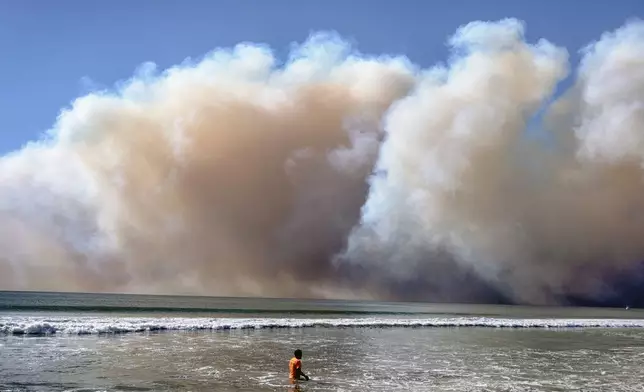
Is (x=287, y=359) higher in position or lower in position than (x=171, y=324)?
lower

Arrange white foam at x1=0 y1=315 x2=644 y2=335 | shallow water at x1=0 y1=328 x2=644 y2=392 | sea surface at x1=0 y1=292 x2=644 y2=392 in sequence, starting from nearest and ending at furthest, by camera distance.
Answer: shallow water at x1=0 y1=328 x2=644 y2=392 < sea surface at x1=0 y1=292 x2=644 y2=392 < white foam at x1=0 y1=315 x2=644 y2=335

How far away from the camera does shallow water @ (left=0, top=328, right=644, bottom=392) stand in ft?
63.1

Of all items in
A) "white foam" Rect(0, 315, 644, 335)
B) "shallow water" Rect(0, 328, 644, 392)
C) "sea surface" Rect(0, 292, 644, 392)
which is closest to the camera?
"shallow water" Rect(0, 328, 644, 392)

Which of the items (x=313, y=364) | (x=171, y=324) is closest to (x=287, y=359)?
(x=313, y=364)

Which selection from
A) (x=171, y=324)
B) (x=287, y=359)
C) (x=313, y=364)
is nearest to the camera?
(x=313, y=364)

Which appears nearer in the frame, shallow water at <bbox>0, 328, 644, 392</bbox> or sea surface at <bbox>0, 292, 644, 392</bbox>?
shallow water at <bbox>0, 328, 644, 392</bbox>

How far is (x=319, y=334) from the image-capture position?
40969 millimetres

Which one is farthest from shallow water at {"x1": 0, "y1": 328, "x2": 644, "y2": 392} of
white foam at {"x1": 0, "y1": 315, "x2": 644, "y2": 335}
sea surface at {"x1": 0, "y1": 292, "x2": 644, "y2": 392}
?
white foam at {"x1": 0, "y1": 315, "x2": 644, "y2": 335}

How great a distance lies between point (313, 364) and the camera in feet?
80.2

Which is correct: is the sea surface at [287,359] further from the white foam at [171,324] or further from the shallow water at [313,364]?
the white foam at [171,324]

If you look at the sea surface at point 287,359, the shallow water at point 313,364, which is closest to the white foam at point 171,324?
the sea surface at point 287,359

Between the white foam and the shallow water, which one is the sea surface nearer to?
the shallow water

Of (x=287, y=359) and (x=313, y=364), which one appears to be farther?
(x=287, y=359)

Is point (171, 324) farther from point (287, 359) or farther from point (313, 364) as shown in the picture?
point (313, 364)
